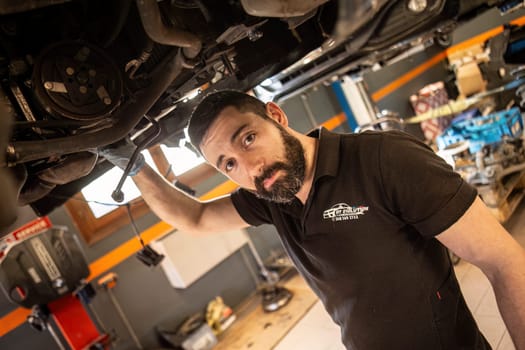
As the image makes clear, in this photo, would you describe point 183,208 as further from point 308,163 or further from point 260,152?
point 308,163

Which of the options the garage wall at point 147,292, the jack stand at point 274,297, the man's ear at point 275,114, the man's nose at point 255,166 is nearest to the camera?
the man's nose at point 255,166

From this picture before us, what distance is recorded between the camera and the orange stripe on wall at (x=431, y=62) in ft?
19.7

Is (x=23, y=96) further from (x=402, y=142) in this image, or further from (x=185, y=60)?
(x=402, y=142)

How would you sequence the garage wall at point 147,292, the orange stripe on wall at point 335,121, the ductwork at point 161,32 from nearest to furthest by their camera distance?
1. the ductwork at point 161,32
2. the garage wall at point 147,292
3. the orange stripe on wall at point 335,121

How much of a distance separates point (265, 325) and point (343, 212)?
2.52 metres

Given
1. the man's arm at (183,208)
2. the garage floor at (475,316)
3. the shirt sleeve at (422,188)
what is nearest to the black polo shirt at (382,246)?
the shirt sleeve at (422,188)

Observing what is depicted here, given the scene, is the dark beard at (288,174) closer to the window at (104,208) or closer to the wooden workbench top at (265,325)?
the window at (104,208)

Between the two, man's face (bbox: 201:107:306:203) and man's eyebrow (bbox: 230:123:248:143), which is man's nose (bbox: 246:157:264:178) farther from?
man's eyebrow (bbox: 230:123:248:143)

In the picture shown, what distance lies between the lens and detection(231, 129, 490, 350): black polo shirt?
98 centimetres

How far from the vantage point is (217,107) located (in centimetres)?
124

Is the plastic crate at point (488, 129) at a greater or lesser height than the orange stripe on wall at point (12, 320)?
lesser

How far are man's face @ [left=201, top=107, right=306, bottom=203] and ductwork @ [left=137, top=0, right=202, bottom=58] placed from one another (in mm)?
340

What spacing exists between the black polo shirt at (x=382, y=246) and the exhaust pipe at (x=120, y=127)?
22.4 inches

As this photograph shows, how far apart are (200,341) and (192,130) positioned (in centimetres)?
247
